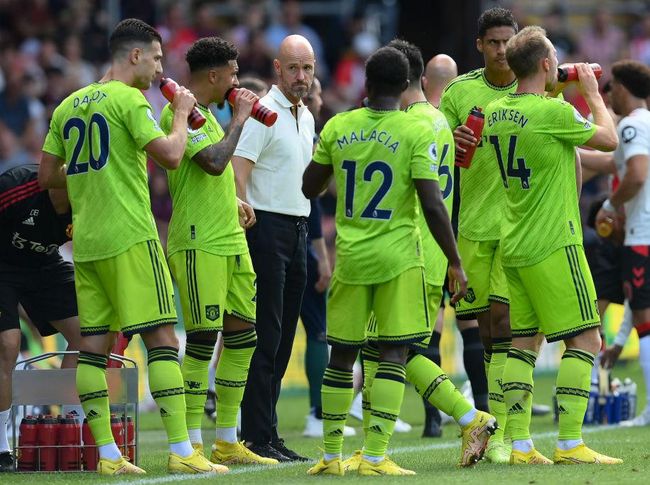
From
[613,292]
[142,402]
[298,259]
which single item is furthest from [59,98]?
[298,259]

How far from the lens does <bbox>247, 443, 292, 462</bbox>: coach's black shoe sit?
923 cm

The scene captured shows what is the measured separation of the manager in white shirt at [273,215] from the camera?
366 inches

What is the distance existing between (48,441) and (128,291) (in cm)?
128

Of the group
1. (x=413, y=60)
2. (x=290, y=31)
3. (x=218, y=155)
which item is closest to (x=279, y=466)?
(x=218, y=155)

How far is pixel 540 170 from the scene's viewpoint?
27.4 ft

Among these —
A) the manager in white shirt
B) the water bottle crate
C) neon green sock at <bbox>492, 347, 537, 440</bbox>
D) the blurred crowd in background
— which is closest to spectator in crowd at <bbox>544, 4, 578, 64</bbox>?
the blurred crowd in background

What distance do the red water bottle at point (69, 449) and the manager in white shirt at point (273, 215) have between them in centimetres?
114

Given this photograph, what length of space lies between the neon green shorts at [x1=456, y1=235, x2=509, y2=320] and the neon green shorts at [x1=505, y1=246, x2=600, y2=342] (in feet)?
2.68

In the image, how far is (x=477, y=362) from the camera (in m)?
10.5

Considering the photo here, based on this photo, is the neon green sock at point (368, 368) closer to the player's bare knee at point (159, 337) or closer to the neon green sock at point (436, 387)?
the neon green sock at point (436, 387)

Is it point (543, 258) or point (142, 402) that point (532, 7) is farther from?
point (543, 258)

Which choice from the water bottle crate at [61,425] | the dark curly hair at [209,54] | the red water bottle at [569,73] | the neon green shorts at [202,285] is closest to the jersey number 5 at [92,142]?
the neon green shorts at [202,285]

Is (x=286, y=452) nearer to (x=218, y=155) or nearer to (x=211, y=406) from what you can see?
(x=218, y=155)

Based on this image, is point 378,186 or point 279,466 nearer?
point 378,186
